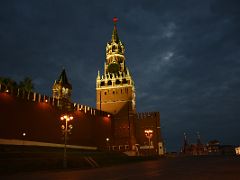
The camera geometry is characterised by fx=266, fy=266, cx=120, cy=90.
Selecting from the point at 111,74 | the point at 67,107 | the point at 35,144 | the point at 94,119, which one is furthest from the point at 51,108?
the point at 111,74

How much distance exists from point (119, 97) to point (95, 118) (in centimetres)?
1096

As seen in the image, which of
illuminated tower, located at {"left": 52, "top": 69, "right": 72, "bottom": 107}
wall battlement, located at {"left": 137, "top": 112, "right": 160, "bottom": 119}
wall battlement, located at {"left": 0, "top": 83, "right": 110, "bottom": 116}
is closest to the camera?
wall battlement, located at {"left": 0, "top": 83, "right": 110, "bottom": 116}

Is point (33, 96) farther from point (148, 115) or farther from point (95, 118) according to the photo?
point (148, 115)

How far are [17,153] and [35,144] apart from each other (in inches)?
369

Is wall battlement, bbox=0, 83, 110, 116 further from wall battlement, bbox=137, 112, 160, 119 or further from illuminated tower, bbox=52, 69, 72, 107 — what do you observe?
illuminated tower, bbox=52, 69, 72, 107

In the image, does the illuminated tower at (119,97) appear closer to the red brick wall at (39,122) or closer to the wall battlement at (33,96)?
the red brick wall at (39,122)

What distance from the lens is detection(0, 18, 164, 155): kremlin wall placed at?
27906 mm

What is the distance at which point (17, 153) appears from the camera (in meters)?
20.2

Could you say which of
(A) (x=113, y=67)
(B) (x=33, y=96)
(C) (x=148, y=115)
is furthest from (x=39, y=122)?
Answer: (A) (x=113, y=67)

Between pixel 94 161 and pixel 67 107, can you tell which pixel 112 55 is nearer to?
pixel 67 107

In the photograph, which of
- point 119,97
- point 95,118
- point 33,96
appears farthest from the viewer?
point 119,97

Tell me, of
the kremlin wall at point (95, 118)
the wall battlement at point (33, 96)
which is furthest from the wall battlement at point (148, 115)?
the wall battlement at point (33, 96)

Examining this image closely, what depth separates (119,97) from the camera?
5247cm

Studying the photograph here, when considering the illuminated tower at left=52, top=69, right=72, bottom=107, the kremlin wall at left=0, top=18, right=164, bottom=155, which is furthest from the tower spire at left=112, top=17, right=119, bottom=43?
the illuminated tower at left=52, top=69, right=72, bottom=107
